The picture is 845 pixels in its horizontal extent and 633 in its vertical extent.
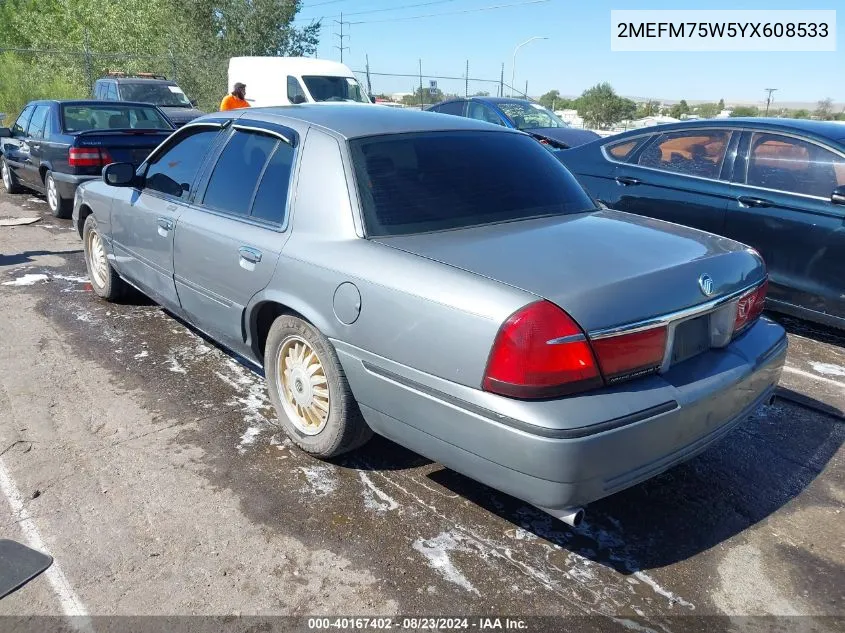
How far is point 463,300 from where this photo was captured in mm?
2514

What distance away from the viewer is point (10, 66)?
2580 centimetres

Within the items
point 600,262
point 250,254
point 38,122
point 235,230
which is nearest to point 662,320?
point 600,262

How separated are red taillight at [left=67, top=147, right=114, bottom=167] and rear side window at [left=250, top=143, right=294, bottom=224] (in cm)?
605

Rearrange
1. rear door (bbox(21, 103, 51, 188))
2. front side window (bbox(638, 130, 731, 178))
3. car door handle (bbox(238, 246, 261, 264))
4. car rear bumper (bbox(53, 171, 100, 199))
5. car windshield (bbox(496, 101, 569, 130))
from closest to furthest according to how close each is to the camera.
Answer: car door handle (bbox(238, 246, 261, 264))
front side window (bbox(638, 130, 731, 178))
car rear bumper (bbox(53, 171, 100, 199))
rear door (bbox(21, 103, 51, 188))
car windshield (bbox(496, 101, 569, 130))

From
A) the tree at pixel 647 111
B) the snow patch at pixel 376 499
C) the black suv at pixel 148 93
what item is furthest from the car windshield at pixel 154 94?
the tree at pixel 647 111

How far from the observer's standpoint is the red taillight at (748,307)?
119 inches

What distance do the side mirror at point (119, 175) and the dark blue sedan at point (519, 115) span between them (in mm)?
8175

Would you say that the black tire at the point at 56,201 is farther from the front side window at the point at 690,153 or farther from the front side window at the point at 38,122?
the front side window at the point at 690,153

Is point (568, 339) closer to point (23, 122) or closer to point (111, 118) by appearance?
point (111, 118)

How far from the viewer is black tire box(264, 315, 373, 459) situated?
10.1 ft

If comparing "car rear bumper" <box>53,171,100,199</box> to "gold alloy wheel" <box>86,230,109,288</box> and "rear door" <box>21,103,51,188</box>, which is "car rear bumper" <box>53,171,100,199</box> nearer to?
"rear door" <box>21,103,51,188</box>

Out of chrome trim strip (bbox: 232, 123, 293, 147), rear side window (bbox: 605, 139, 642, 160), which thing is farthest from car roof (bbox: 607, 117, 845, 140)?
chrome trim strip (bbox: 232, 123, 293, 147)

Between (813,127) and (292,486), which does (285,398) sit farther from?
(813,127)

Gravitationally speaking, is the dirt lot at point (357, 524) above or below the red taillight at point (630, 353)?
below
